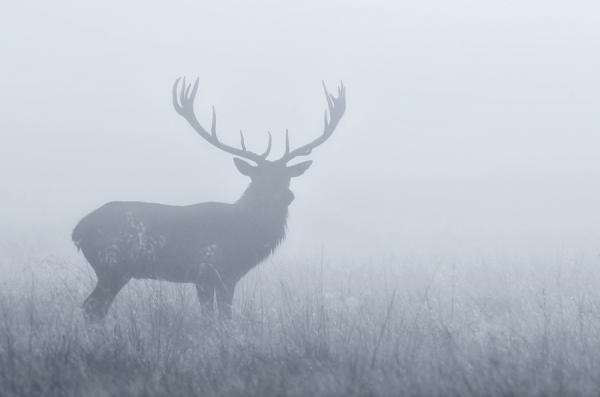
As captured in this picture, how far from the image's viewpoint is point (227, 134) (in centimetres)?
4028

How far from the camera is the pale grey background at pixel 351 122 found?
2033 cm

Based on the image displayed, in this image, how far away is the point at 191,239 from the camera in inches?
306

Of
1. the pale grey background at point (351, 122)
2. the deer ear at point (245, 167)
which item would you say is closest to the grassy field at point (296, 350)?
the deer ear at point (245, 167)

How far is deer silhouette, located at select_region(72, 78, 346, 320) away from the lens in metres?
7.41

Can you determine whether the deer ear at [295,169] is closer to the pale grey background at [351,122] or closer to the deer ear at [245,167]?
the deer ear at [245,167]

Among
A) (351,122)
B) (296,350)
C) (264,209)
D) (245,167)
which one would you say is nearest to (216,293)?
(264,209)

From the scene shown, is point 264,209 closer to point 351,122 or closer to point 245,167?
point 245,167

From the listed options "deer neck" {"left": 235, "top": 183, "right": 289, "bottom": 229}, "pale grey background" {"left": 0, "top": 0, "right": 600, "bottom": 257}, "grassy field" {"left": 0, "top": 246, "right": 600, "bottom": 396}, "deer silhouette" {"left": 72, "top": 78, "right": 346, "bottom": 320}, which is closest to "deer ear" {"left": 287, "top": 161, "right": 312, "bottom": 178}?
"deer silhouette" {"left": 72, "top": 78, "right": 346, "bottom": 320}

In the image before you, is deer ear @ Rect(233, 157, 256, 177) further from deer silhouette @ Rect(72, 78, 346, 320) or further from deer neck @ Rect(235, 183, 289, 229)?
deer neck @ Rect(235, 183, 289, 229)

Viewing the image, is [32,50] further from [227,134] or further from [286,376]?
[286,376]

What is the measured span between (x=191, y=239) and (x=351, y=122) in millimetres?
34454

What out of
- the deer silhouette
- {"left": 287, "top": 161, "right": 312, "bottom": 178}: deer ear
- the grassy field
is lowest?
the grassy field

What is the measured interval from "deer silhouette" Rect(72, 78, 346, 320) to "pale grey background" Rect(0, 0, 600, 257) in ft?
19.1

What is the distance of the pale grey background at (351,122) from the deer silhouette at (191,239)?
5833 millimetres
